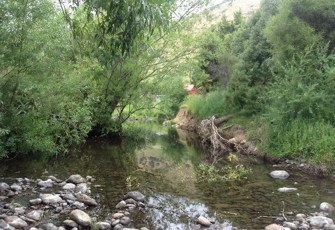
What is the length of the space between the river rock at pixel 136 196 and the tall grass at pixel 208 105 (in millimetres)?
11494

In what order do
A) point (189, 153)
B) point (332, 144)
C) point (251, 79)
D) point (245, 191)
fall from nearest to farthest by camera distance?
point (245, 191) → point (332, 144) → point (189, 153) → point (251, 79)

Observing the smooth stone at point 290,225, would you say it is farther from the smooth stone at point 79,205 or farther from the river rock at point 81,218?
the smooth stone at point 79,205

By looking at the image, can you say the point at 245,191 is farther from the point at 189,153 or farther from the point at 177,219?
the point at 189,153

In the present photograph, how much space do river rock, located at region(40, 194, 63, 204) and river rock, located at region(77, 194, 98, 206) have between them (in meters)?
0.40

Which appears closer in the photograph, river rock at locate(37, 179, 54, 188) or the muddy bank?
river rock at locate(37, 179, 54, 188)

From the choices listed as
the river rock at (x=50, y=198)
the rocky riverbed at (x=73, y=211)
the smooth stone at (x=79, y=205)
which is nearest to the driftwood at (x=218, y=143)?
the rocky riverbed at (x=73, y=211)

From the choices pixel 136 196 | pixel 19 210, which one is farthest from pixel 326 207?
pixel 19 210

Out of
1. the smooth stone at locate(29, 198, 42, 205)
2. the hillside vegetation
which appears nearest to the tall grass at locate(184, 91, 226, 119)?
the hillside vegetation

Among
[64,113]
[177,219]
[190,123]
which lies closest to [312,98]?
[177,219]

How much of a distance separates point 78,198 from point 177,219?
7.23 feet

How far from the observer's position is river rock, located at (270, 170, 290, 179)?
10.4 meters

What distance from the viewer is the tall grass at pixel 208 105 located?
19.5 m

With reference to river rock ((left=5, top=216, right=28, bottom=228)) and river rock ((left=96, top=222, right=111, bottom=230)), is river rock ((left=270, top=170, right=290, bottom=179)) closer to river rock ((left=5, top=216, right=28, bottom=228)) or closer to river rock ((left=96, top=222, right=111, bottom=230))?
river rock ((left=96, top=222, right=111, bottom=230))

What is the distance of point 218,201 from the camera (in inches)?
321
